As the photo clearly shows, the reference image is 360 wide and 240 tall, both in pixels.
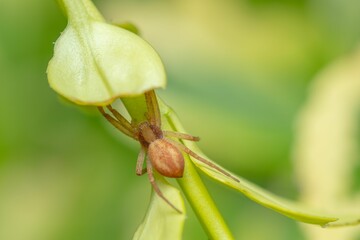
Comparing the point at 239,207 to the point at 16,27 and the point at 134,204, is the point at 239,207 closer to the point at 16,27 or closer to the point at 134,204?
the point at 134,204

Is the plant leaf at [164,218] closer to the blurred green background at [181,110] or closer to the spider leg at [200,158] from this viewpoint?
the spider leg at [200,158]

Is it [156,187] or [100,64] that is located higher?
[100,64]

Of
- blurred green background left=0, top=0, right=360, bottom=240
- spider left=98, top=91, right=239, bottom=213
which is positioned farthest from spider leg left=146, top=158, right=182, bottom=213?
blurred green background left=0, top=0, right=360, bottom=240

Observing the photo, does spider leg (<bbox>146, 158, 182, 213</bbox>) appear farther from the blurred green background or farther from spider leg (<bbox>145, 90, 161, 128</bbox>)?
the blurred green background

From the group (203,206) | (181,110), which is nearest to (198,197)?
(203,206)

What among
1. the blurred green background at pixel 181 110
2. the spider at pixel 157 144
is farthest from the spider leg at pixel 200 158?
the blurred green background at pixel 181 110

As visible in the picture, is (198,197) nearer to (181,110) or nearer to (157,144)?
(157,144)
